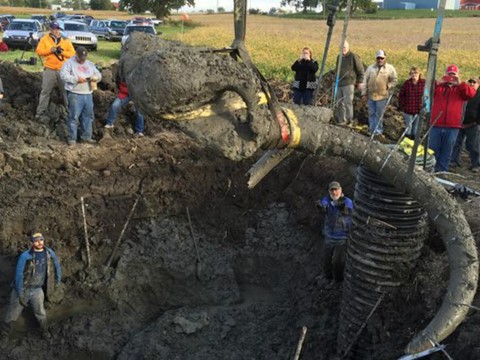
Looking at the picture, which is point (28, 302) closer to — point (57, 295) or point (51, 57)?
point (57, 295)

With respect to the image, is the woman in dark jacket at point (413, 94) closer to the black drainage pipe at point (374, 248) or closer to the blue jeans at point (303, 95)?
the blue jeans at point (303, 95)

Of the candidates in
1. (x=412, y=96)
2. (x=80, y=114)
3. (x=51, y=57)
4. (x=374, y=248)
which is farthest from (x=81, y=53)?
(x=374, y=248)

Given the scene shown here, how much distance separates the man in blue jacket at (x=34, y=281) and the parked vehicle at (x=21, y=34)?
46.6 ft

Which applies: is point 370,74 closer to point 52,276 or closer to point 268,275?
point 268,275

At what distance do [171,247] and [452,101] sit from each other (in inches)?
178

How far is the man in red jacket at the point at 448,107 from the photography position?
24.9 ft

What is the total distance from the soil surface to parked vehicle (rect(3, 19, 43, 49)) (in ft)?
36.1

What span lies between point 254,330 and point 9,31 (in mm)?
18159

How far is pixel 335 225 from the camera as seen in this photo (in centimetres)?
643

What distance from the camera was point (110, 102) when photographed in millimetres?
10930

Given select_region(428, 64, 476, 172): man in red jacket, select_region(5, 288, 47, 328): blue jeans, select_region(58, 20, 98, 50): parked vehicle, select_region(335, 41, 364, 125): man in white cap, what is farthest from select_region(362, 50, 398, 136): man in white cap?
select_region(58, 20, 98, 50): parked vehicle

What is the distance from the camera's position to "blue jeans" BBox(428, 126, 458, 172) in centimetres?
778

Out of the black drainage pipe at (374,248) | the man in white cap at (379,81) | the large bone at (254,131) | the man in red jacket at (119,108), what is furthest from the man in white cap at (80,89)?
the large bone at (254,131)

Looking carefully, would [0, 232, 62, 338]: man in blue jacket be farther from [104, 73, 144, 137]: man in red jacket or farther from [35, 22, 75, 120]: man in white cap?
[35, 22, 75, 120]: man in white cap
